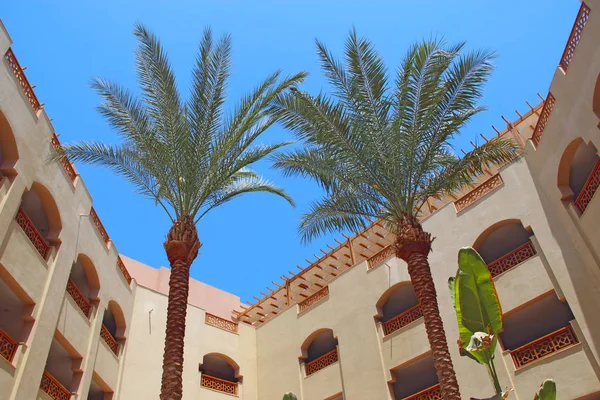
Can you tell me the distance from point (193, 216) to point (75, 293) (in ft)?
21.3

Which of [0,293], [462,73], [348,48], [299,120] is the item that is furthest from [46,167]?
[462,73]

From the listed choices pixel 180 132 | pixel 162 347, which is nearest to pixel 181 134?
pixel 180 132

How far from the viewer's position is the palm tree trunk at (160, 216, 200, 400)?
31.6 feet

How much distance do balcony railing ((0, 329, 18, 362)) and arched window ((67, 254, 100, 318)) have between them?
363 cm

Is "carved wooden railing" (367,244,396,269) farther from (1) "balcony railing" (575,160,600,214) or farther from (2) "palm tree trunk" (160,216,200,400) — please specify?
(2) "palm tree trunk" (160,216,200,400)

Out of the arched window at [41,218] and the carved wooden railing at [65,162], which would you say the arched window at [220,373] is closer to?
the arched window at [41,218]

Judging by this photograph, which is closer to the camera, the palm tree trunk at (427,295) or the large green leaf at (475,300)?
the large green leaf at (475,300)

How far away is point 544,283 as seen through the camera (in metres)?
14.5

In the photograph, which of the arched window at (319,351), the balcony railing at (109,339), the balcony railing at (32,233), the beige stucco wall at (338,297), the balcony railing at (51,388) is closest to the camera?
the beige stucco wall at (338,297)

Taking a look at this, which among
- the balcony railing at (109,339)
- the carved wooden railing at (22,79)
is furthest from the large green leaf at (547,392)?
the balcony railing at (109,339)

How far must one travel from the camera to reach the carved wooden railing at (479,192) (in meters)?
16.9

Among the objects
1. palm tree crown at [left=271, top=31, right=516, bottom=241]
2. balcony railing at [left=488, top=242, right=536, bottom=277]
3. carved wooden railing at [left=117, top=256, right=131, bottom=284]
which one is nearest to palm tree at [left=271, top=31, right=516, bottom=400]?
palm tree crown at [left=271, top=31, right=516, bottom=241]

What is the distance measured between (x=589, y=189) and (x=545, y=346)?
4.54 m

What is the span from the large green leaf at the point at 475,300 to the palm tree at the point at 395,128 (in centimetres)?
390
